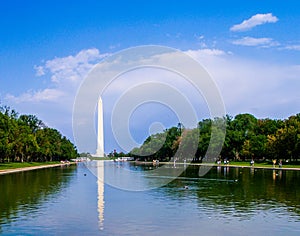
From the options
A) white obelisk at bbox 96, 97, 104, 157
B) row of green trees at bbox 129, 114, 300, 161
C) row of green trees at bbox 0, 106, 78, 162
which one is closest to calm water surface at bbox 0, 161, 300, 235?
row of green trees at bbox 0, 106, 78, 162

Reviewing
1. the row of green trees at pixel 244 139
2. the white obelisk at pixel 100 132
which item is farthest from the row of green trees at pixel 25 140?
the row of green trees at pixel 244 139

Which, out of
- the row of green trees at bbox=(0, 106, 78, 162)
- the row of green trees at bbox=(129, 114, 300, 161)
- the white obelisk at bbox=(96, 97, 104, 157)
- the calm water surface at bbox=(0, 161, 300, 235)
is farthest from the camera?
the white obelisk at bbox=(96, 97, 104, 157)

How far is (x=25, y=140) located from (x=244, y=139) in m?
55.1

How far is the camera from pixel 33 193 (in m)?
33.2

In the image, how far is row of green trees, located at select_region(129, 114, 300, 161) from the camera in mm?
84625

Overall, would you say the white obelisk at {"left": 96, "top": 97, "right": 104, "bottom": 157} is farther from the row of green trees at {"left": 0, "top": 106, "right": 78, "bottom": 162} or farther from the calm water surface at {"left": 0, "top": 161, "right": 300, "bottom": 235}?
the calm water surface at {"left": 0, "top": 161, "right": 300, "bottom": 235}

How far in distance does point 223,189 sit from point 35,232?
21279 mm

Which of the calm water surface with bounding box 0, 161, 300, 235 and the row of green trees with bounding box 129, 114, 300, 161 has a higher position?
the row of green trees with bounding box 129, 114, 300, 161

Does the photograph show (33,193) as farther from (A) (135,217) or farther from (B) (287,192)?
(B) (287,192)

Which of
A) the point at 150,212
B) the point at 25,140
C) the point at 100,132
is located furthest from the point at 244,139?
the point at 150,212

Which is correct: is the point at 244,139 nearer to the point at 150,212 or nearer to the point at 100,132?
the point at 100,132

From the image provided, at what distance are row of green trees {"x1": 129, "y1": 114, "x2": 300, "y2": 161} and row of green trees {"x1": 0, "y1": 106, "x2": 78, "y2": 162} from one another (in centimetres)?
3912

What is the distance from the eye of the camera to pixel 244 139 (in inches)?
4446

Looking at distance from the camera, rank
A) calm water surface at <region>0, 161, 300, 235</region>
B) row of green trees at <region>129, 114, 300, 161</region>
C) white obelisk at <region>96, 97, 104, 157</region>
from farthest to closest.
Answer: white obelisk at <region>96, 97, 104, 157</region>
row of green trees at <region>129, 114, 300, 161</region>
calm water surface at <region>0, 161, 300, 235</region>
